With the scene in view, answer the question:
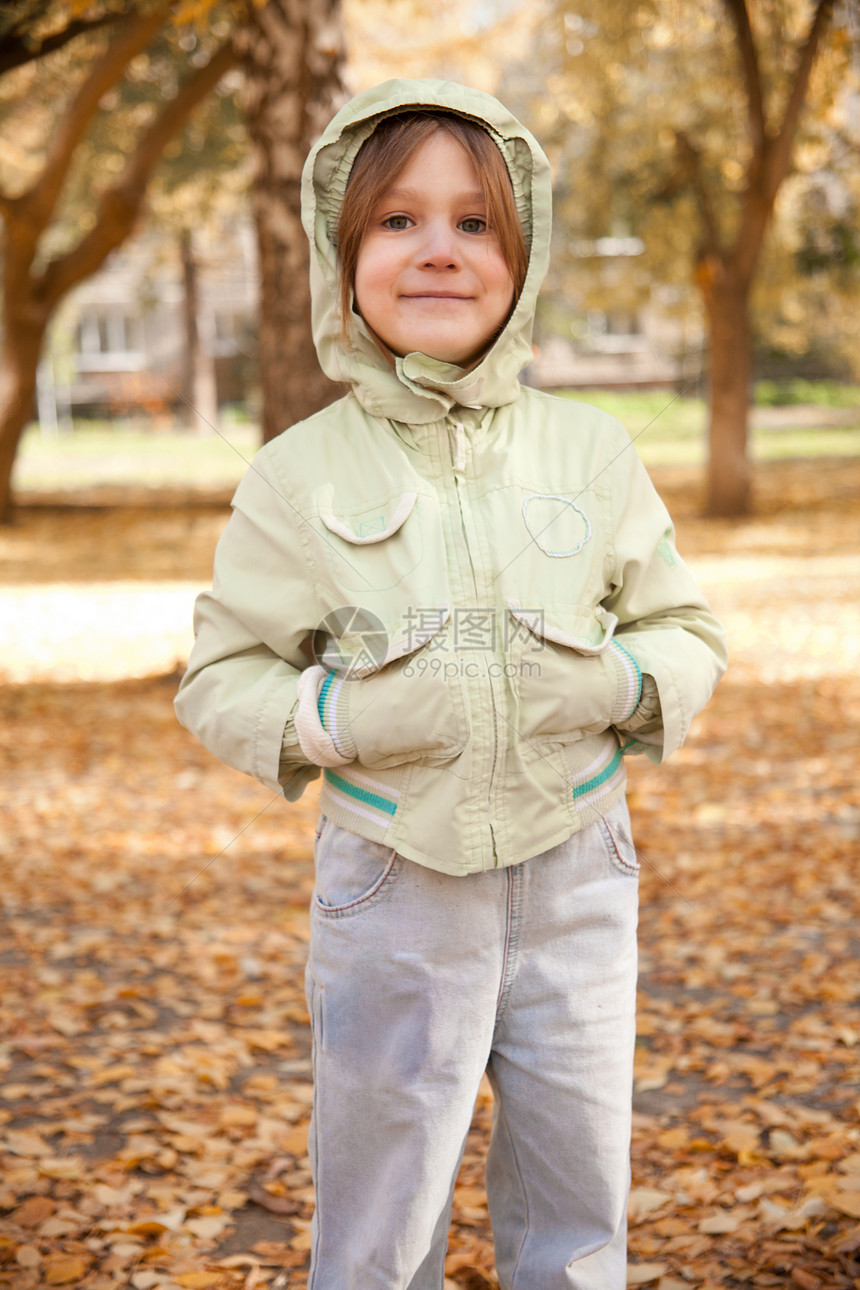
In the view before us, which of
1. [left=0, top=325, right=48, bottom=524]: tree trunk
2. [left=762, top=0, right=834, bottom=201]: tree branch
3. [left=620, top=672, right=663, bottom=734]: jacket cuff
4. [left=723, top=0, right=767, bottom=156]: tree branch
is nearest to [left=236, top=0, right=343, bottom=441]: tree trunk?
[left=620, top=672, right=663, bottom=734]: jacket cuff

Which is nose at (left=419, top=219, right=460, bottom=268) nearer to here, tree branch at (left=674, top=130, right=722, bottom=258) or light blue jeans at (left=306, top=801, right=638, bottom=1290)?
light blue jeans at (left=306, top=801, right=638, bottom=1290)

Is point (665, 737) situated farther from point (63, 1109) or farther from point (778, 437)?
point (778, 437)

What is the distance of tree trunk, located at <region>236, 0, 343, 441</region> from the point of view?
17.7 feet

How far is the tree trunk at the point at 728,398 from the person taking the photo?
13195 mm

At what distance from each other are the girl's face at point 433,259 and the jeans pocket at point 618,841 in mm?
704

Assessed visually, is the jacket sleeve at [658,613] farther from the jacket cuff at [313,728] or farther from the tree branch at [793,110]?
the tree branch at [793,110]

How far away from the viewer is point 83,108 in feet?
36.3

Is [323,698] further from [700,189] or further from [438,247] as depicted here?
[700,189]

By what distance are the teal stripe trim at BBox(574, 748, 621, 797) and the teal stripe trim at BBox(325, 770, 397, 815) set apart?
0.87ft

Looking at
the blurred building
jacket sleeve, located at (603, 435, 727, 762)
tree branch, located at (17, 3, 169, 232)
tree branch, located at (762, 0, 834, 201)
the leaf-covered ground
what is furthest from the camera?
the blurred building

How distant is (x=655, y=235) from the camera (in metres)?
Result: 14.8

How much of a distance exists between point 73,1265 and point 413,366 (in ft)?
6.38

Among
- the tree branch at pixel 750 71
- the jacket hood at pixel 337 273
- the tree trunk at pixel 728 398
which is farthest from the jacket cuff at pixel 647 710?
the tree trunk at pixel 728 398

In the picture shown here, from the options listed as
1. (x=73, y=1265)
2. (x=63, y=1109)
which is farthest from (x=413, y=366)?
(x=63, y=1109)
